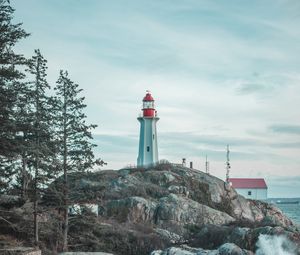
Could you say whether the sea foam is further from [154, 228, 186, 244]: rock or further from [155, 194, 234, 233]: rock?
[155, 194, 234, 233]: rock

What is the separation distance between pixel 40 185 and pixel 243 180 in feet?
196

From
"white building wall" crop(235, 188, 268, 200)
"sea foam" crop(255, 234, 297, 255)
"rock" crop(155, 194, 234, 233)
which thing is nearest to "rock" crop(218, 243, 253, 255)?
"sea foam" crop(255, 234, 297, 255)

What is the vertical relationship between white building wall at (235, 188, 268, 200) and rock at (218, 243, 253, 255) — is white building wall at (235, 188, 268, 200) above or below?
above

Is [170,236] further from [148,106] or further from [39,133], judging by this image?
[148,106]

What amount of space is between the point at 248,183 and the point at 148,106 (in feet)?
88.1

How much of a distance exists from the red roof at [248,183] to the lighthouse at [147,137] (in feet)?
75.6

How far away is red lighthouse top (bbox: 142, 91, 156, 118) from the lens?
63.5 m

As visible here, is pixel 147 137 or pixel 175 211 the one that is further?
pixel 147 137

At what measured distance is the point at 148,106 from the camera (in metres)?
64.2

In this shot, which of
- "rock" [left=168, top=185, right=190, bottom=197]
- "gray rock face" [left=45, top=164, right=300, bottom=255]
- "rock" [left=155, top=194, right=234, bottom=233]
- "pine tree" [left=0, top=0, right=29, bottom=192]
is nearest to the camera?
"pine tree" [left=0, top=0, right=29, bottom=192]

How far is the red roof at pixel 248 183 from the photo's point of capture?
268 ft

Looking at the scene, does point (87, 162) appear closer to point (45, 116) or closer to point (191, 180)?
point (45, 116)

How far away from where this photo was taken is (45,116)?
28.1m

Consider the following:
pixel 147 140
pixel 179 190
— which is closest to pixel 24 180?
pixel 179 190
